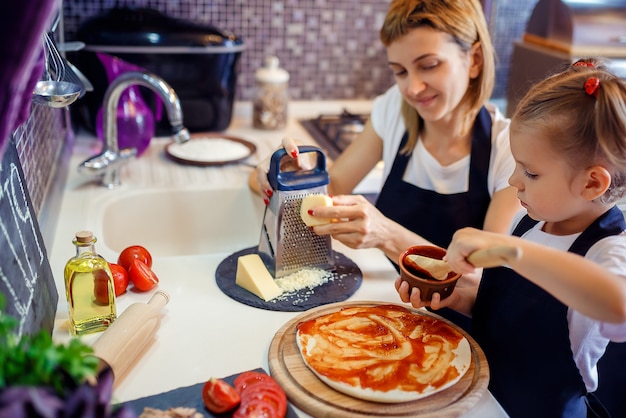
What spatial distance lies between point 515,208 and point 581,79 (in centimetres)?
53

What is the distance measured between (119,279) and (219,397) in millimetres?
428

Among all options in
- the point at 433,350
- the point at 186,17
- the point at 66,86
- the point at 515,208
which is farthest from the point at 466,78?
the point at 186,17

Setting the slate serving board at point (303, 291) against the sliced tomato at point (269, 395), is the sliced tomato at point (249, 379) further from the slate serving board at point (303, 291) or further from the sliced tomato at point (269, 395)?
the slate serving board at point (303, 291)

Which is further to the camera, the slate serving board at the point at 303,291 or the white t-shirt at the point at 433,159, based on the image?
the white t-shirt at the point at 433,159

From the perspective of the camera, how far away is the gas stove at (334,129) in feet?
7.41

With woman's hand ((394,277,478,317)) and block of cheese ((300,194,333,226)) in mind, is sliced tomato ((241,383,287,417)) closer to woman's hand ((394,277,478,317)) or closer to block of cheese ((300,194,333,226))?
woman's hand ((394,277,478,317))

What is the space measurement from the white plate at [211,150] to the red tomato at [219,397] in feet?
3.97

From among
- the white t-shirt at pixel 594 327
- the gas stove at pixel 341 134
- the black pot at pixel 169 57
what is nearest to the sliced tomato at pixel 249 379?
the white t-shirt at pixel 594 327

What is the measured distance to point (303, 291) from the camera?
1355 millimetres

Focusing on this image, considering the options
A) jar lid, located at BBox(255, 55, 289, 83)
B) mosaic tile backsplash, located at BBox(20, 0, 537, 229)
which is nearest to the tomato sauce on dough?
jar lid, located at BBox(255, 55, 289, 83)

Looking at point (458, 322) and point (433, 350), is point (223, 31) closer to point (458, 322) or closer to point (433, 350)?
point (458, 322)

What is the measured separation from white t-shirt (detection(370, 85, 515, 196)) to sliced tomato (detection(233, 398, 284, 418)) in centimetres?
91

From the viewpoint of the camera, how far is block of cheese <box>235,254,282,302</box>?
4.32 feet

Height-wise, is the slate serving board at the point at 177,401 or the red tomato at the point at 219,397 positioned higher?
the red tomato at the point at 219,397
